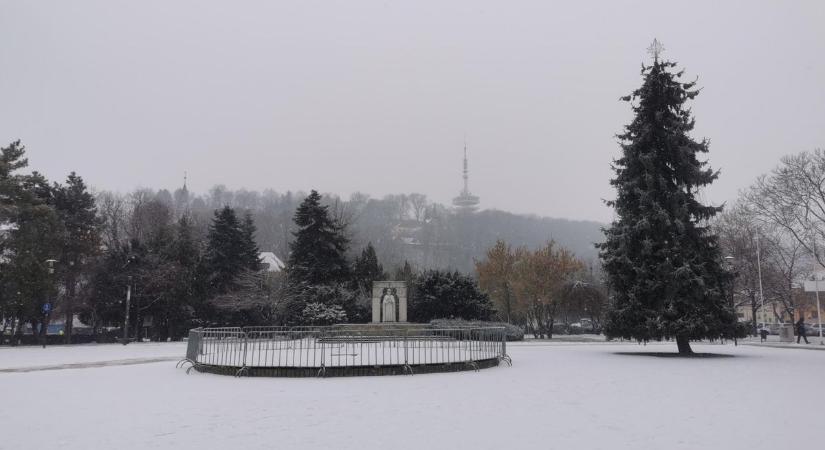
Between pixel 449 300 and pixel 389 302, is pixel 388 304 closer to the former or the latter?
pixel 389 302

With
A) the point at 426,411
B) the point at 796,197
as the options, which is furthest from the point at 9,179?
the point at 796,197

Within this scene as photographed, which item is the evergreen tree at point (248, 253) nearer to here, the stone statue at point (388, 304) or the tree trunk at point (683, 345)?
the stone statue at point (388, 304)

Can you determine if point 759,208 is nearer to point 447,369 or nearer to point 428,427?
point 447,369

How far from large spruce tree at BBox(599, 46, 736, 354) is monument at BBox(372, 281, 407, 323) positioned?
54.0 feet

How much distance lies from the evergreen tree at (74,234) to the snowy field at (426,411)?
891 inches

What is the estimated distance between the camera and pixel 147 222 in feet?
164

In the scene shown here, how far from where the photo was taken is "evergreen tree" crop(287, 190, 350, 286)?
40875 millimetres

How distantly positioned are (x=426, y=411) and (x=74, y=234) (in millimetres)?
35221

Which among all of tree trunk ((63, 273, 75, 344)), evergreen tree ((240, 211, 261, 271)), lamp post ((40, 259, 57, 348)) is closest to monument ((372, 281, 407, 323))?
evergreen tree ((240, 211, 261, 271))

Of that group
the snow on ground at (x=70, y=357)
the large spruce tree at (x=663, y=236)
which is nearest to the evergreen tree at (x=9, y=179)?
the snow on ground at (x=70, y=357)

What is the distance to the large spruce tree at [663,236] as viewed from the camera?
65.6ft

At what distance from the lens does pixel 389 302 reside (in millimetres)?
35750

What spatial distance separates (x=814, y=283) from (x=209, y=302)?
1510 inches

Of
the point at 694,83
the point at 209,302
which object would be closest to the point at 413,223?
the point at 209,302
